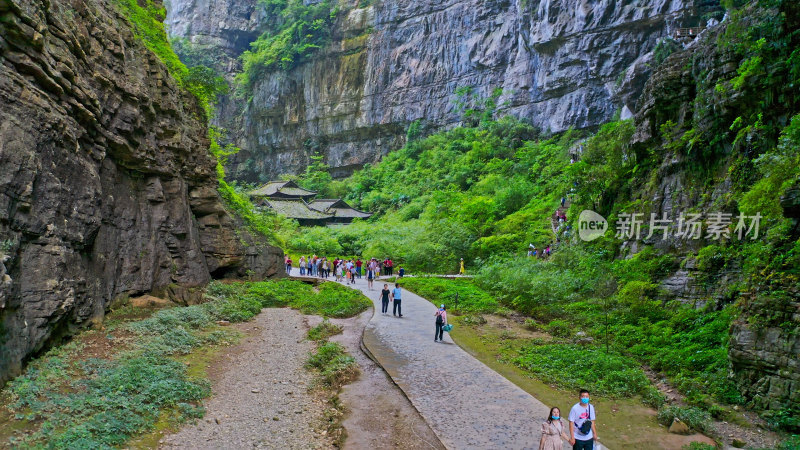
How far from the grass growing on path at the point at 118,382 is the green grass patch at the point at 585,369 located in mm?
4376

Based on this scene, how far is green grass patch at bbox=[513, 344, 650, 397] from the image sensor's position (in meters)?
8.88

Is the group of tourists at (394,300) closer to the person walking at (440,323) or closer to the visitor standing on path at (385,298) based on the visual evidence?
the visitor standing on path at (385,298)

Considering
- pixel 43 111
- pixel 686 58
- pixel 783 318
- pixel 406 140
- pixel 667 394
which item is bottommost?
pixel 667 394

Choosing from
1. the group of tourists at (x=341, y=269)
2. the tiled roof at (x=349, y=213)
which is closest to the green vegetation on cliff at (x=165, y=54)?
the group of tourists at (x=341, y=269)

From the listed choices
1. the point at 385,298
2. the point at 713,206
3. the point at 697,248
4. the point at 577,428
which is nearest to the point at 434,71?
the point at 385,298

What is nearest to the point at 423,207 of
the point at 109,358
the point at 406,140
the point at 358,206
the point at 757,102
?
the point at 358,206

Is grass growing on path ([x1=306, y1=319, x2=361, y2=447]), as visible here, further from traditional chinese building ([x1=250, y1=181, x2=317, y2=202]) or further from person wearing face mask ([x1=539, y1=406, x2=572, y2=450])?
traditional chinese building ([x1=250, y1=181, x2=317, y2=202])

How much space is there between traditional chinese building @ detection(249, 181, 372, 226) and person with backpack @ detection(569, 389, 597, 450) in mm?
37738

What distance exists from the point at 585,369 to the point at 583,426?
4.57 metres

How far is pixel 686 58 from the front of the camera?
14.8m

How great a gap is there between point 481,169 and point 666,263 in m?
29.8

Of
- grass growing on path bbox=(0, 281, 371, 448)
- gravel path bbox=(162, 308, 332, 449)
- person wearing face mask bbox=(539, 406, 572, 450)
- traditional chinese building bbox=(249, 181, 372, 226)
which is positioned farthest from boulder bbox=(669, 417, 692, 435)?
traditional chinese building bbox=(249, 181, 372, 226)

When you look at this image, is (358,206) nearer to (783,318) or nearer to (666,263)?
(666,263)

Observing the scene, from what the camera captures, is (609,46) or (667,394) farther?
(609,46)
